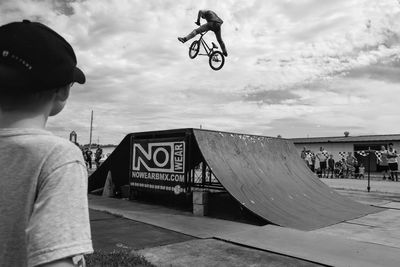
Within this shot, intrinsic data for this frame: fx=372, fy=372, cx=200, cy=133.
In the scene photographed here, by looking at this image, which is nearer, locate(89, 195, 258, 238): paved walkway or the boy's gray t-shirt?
the boy's gray t-shirt

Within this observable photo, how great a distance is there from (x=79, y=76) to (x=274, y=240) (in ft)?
17.0

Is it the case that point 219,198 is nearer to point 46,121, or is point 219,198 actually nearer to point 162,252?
point 162,252

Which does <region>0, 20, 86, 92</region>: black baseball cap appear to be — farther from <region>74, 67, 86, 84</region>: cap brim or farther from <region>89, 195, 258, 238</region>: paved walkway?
<region>89, 195, 258, 238</region>: paved walkway

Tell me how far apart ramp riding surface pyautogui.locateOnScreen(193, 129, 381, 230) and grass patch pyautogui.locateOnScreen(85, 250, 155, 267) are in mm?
3245

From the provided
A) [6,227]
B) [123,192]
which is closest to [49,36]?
[6,227]

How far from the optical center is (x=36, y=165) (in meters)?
0.96

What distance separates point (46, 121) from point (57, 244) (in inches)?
15.2

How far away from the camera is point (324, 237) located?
588 cm

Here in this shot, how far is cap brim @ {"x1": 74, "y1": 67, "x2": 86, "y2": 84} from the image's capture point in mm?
1072

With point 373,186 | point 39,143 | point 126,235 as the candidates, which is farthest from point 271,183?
point 373,186

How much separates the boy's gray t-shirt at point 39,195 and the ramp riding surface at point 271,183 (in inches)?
252

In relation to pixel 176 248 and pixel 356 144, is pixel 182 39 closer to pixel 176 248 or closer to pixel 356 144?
pixel 176 248

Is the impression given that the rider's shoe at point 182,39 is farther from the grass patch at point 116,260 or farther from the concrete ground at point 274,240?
the grass patch at point 116,260

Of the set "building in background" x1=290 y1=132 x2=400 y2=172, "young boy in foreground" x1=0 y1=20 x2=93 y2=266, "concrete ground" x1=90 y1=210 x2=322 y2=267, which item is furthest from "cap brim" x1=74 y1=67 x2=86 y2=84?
"building in background" x1=290 y1=132 x2=400 y2=172
